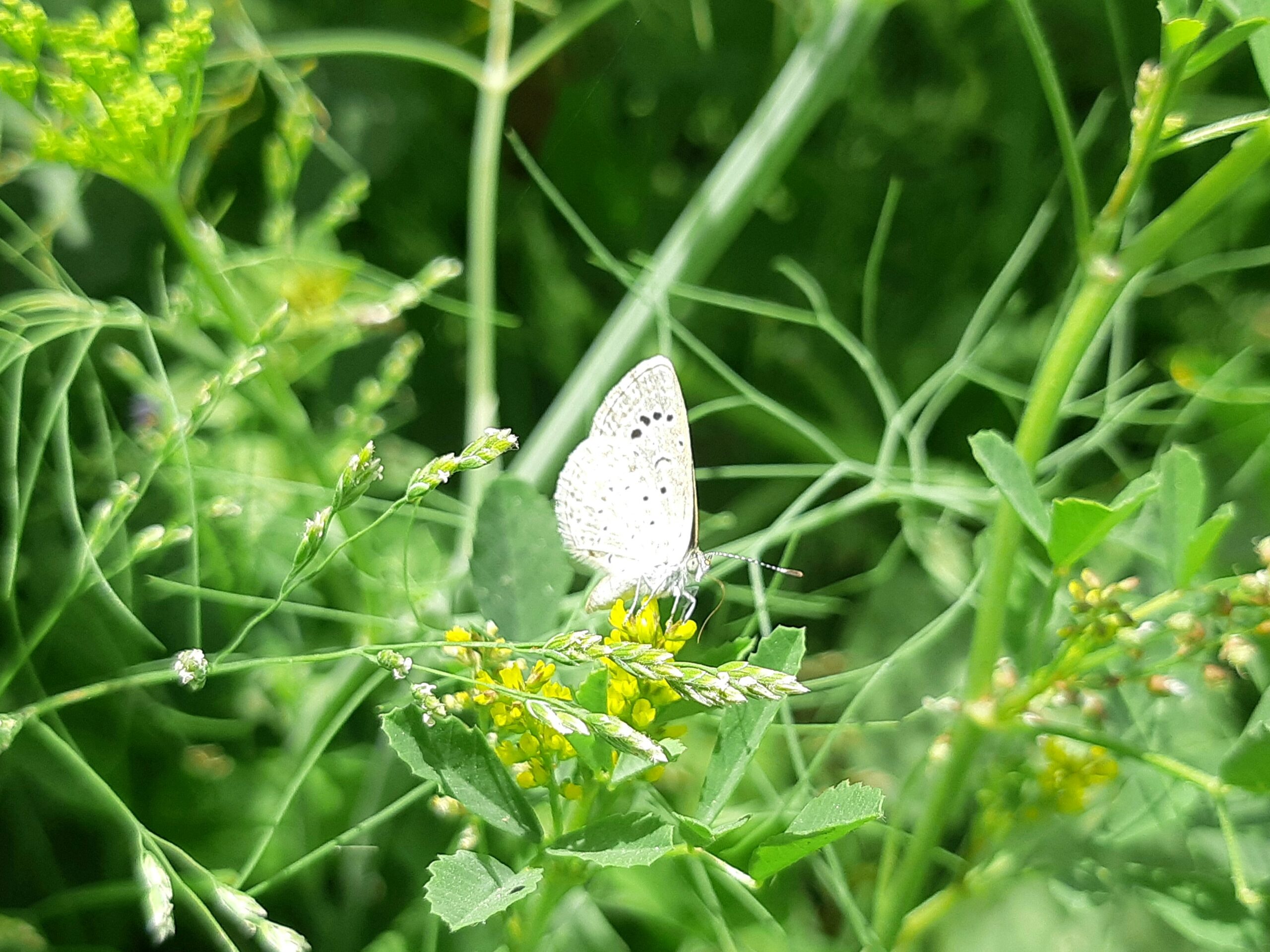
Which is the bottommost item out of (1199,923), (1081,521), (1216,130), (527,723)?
(1199,923)

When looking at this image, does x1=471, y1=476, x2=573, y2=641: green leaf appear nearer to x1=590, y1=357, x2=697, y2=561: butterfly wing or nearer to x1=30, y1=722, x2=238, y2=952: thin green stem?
x1=590, y1=357, x2=697, y2=561: butterfly wing

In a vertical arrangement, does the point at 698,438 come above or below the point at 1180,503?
below

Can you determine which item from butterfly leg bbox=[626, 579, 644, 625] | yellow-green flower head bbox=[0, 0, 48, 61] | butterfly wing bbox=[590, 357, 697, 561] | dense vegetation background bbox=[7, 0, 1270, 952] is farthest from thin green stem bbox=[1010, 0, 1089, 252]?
yellow-green flower head bbox=[0, 0, 48, 61]

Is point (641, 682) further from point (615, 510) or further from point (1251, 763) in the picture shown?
point (1251, 763)

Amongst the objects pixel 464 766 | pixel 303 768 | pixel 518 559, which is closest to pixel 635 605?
pixel 518 559

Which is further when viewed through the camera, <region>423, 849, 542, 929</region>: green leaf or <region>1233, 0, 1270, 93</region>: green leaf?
<region>1233, 0, 1270, 93</region>: green leaf

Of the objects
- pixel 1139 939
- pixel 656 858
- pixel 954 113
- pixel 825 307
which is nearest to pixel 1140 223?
pixel 954 113
